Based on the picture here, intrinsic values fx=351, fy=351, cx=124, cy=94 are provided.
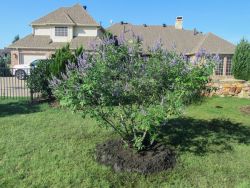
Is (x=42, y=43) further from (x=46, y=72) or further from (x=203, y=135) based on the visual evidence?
(x=203, y=135)

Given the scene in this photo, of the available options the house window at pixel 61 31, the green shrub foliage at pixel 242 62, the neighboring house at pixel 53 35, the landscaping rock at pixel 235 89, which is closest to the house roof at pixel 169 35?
the neighboring house at pixel 53 35

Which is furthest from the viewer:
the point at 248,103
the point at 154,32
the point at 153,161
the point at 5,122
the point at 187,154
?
the point at 154,32

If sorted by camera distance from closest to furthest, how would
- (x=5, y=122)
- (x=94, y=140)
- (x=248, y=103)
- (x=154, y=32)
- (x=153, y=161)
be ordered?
(x=153, y=161), (x=94, y=140), (x=5, y=122), (x=248, y=103), (x=154, y=32)

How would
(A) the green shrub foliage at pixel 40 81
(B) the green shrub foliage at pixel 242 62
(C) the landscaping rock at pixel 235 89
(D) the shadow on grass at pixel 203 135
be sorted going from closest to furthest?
(D) the shadow on grass at pixel 203 135
(A) the green shrub foliage at pixel 40 81
(C) the landscaping rock at pixel 235 89
(B) the green shrub foliage at pixel 242 62

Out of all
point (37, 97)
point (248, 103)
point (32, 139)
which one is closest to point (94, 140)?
point (32, 139)

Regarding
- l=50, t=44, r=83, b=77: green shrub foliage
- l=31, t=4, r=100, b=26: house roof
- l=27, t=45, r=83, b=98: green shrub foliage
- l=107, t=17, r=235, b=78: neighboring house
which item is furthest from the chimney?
l=27, t=45, r=83, b=98: green shrub foliage

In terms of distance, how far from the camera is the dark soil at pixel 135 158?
5914 millimetres

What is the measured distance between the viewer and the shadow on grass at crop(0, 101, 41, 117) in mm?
10648

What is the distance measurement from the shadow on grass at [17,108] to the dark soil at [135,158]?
4780 mm

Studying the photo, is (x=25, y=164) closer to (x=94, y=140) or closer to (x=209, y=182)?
(x=94, y=140)

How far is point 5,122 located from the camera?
350 inches

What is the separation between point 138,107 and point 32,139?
256 cm

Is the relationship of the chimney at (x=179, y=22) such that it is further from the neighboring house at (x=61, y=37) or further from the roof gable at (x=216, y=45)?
the roof gable at (x=216, y=45)

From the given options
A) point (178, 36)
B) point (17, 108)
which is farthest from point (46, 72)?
point (178, 36)
